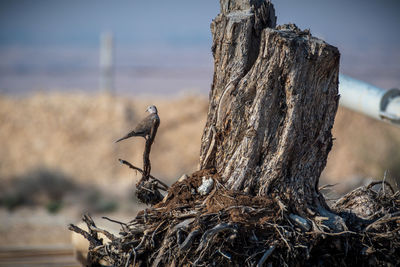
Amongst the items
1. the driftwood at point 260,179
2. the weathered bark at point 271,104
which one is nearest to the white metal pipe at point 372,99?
the driftwood at point 260,179

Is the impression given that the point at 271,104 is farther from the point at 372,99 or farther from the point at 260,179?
the point at 372,99

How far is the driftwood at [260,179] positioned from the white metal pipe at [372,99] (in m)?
1.87

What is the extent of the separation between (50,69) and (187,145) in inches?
1318

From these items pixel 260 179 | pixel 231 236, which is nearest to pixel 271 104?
pixel 260 179

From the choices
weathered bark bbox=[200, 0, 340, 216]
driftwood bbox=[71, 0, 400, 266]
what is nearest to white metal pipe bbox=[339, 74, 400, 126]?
driftwood bbox=[71, 0, 400, 266]

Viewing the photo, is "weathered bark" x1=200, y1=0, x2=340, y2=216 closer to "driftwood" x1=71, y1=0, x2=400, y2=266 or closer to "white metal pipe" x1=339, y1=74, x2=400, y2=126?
"driftwood" x1=71, y1=0, x2=400, y2=266

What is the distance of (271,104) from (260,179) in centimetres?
43

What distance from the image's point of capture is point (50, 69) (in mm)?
45219

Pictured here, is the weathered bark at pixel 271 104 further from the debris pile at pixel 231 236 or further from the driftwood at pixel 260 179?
A: the debris pile at pixel 231 236

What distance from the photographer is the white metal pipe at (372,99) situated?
456 centimetres

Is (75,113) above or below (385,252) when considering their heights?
below

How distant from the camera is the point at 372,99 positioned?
460cm

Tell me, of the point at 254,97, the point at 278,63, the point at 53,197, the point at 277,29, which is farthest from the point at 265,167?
the point at 53,197

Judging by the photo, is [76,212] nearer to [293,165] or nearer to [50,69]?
[293,165]
